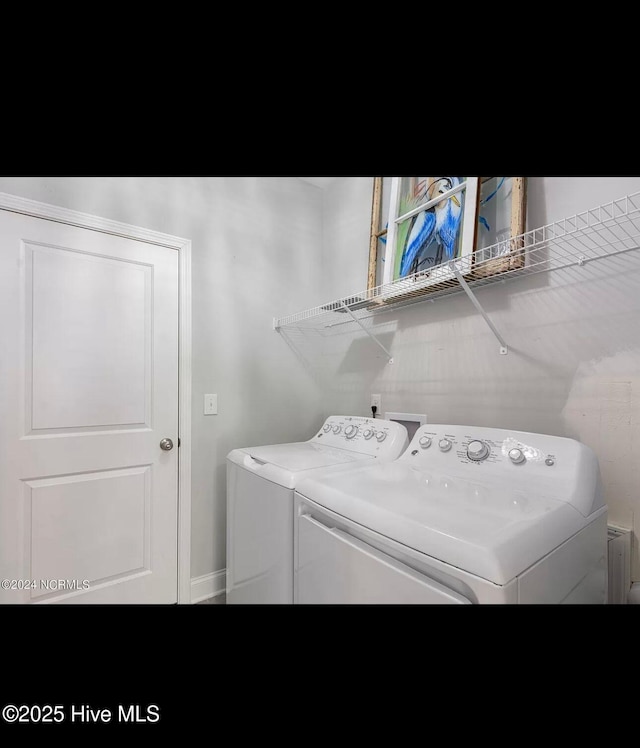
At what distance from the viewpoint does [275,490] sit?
125 cm

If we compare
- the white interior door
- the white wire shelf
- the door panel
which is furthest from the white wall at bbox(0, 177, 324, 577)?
the white wire shelf

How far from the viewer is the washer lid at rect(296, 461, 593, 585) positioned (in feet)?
2.15

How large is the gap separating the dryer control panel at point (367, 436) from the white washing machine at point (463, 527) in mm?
198

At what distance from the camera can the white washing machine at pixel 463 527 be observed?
670 millimetres

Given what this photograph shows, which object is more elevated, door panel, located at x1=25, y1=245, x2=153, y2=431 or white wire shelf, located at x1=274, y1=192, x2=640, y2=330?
white wire shelf, located at x1=274, y1=192, x2=640, y2=330

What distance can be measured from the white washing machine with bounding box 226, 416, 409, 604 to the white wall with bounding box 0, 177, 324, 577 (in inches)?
12.9

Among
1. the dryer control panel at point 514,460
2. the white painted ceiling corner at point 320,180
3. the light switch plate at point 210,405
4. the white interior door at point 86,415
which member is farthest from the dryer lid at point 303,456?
the white painted ceiling corner at point 320,180

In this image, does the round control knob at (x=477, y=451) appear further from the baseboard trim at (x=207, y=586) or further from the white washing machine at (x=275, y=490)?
the baseboard trim at (x=207, y=586)

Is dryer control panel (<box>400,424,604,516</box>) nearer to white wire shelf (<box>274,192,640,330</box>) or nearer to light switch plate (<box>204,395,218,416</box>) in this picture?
white wire shelf (<box>274,192,640,330</box>)
